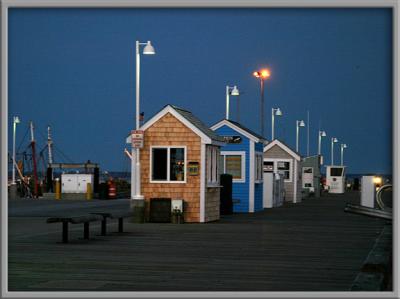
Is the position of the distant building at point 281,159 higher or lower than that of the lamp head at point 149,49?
lower

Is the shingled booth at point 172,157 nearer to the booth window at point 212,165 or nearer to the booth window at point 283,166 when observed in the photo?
the booth window at point 212,165

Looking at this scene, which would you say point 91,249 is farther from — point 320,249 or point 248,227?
point 248,227

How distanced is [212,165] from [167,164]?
173 cm

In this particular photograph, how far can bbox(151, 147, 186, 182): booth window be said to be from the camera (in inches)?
967

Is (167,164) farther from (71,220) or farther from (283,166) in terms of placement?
(283,166)

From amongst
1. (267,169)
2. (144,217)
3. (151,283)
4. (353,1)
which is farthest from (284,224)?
(267,169)

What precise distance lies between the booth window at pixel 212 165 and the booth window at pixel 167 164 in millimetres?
890

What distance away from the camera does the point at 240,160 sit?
106ft

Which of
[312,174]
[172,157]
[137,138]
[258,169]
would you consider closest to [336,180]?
[312,174]

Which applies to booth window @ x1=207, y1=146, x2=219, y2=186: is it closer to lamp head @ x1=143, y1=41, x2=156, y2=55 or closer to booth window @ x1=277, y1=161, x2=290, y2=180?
lamp head @ x1=143, y1=41, x2=156, y2=55

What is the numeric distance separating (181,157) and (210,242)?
6.86 metres

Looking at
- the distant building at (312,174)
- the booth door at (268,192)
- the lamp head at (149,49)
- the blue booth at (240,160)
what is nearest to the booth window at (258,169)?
the blue booth at (240,160)

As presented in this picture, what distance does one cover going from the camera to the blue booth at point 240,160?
31984 millimetres

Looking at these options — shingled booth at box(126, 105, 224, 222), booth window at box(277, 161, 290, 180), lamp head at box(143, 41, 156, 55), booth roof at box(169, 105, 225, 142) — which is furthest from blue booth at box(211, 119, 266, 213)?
booth window at box(277, 161, 290, 180)
